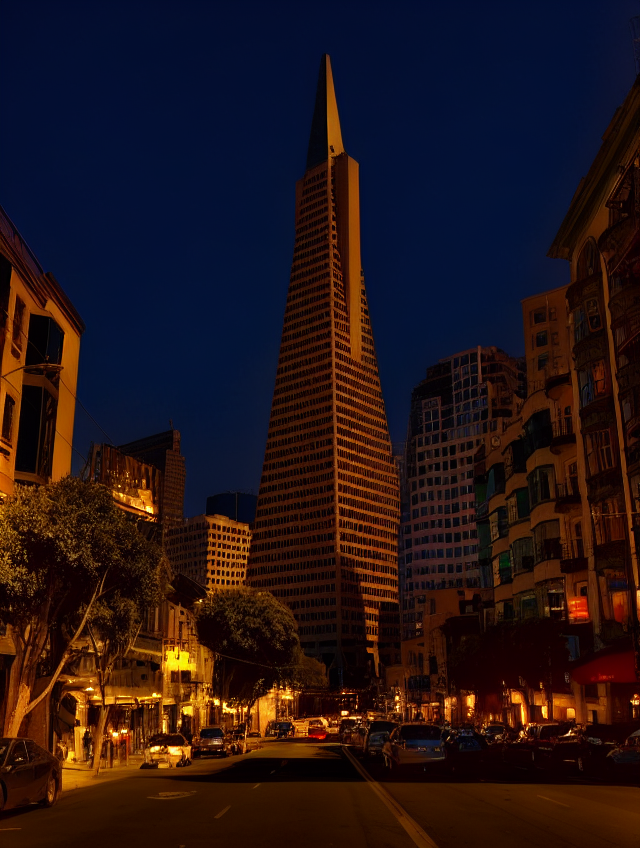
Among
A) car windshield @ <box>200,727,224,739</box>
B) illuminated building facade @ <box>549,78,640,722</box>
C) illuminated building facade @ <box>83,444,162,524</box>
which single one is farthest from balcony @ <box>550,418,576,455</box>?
car windshield @ <box>200,727,224,739</box>

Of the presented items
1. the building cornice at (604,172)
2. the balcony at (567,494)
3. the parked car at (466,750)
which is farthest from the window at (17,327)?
the balcony at (567,494)

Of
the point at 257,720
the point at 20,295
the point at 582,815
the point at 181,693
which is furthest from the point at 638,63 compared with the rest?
the point at 257,720

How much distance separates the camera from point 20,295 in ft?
118

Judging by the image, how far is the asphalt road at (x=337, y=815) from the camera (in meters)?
13.6

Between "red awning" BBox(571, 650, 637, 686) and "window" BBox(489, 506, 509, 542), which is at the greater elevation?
"window" BBox(489, 506, 509, 542)

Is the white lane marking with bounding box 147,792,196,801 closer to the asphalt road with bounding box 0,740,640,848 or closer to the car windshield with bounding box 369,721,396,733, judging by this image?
the asphalt road with bounding box 0,740,640,848

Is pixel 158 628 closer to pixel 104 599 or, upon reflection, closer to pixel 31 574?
pixel 104 599

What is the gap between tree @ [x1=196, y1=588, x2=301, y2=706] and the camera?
7062cm

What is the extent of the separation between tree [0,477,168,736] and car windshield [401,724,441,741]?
10.7 metres

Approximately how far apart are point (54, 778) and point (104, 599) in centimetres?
1039

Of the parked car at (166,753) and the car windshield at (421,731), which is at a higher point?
the car windshield at (421,731)

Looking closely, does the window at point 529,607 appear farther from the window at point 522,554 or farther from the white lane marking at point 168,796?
the white lane marking at point 168,796

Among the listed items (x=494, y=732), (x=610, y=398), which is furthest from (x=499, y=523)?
(x=610, y=398)

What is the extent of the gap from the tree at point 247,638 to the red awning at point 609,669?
33.1 meters
